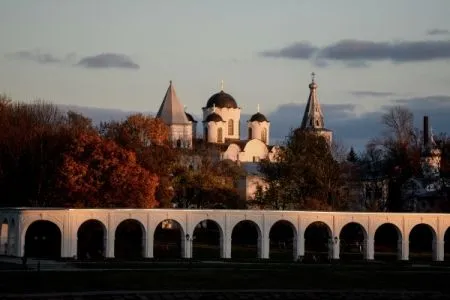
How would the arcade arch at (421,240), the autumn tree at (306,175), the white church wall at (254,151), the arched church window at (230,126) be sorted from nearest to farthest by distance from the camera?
1. the arcade arch at (421,240)
2. the autumn tree at (306,175)
3. the white church wall at (254,151)
4. the arched church window at (230,126)

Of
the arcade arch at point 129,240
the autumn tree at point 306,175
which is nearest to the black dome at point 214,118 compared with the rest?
the autumn tree at point 306,175

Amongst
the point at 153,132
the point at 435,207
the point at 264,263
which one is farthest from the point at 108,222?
the point at 435,207

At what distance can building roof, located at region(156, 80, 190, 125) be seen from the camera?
13250 centimetres

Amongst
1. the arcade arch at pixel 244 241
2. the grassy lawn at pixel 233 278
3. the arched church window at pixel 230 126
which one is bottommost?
A: the grassy lawn at pixel 233 278

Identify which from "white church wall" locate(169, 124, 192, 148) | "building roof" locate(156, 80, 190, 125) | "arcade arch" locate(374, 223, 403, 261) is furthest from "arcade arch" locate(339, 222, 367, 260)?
"building roof" locate(156, 80, 190, 125)

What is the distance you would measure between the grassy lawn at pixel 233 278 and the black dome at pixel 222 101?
7535 centimetres

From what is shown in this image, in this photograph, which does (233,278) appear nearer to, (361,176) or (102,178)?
(102,178)

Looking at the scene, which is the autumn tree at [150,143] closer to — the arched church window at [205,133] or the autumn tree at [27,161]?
the autumn tree at [27,161]

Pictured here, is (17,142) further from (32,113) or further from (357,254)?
(357,254)

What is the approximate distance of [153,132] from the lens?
331 feet

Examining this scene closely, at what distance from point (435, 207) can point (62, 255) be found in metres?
43.6

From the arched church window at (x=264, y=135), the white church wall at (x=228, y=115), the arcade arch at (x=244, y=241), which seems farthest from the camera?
the arched church window at (x=264, y=135)

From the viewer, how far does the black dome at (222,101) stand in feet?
467

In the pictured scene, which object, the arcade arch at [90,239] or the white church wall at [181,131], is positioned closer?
the arcade arch at [90,239]
